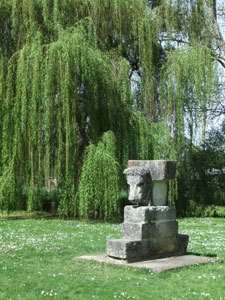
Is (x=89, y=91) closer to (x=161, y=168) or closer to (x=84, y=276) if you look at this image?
(x=161, y=168)

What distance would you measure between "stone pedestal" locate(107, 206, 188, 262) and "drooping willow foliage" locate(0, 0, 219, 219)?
687 cm

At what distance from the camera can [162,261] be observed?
30.1ft

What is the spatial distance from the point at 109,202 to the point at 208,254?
6862 mm

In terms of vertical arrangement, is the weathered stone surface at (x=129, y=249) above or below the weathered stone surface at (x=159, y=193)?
below

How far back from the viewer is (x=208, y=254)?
10328 millimetres

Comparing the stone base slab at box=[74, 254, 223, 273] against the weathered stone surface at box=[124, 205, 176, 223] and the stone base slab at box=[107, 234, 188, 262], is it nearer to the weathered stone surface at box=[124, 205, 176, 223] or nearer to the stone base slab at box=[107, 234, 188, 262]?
the stone base slab at box=[107, 234, 188, 262]

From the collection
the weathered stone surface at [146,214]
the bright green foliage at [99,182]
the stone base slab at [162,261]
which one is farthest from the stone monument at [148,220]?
the bright green foliage at [99,182]

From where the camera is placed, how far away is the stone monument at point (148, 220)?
916cm

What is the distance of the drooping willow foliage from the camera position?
55.3ft

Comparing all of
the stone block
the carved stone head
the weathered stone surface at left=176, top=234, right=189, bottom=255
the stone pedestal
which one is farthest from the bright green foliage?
the stone block

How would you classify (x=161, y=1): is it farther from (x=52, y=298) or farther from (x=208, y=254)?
(x=52, y=298)

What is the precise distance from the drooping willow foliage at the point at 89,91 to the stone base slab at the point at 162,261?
23.3ft

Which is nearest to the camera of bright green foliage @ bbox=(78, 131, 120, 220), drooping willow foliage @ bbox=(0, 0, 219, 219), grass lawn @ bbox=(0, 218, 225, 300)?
grass lawn @ bbox=(0, 218, 225, 300)

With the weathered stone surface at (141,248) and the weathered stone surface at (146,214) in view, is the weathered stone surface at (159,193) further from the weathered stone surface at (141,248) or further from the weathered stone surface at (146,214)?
the weathered stone surface at (141,248)
